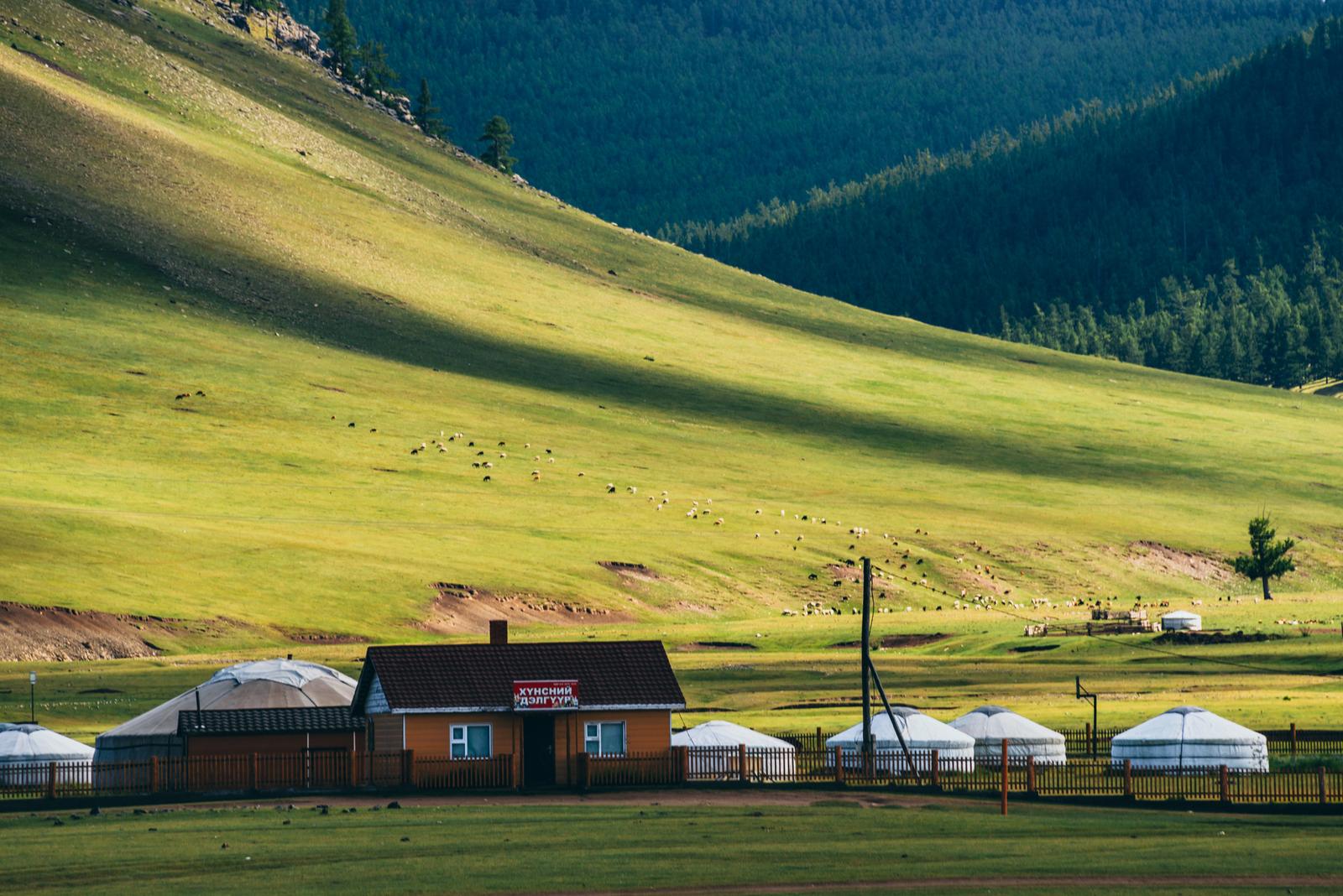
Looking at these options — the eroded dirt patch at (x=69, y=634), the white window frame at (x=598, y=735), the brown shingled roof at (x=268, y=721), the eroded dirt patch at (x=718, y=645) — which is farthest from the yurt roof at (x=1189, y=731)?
the eroded dirt patch at (x=69, y=634)

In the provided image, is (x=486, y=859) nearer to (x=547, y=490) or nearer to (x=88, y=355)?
(x=547, y=490)

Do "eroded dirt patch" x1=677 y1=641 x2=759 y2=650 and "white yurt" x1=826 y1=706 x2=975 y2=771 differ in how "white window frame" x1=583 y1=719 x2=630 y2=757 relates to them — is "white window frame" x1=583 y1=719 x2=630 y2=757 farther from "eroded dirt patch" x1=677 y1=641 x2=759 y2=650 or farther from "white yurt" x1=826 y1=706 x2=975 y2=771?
"eroded dirt patch" x1=677 y1=641 x2=759 y2=650

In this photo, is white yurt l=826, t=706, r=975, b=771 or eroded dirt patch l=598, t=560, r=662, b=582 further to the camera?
eroded dirt patch l=598, t=560, r=662, b=582

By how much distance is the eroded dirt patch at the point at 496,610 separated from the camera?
10469cm

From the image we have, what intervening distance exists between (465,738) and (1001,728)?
17.2 metres

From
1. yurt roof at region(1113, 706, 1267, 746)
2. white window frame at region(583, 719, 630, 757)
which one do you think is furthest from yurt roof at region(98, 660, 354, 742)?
yurt roof at region(1113, 706, 1267, 746)

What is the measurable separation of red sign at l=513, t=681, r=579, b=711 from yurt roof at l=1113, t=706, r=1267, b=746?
55.0 feet

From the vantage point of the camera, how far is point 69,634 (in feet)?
300

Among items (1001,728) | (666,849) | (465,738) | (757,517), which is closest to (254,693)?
(465,738)

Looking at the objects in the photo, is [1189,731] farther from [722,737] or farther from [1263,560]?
[1263,560]

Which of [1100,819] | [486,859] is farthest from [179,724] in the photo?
[1100,819]

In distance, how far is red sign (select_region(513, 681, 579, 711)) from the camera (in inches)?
2325

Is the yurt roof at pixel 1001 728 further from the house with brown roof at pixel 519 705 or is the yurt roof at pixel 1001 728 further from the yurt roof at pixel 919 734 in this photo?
Result: the house with brown roof at pixel 519 705

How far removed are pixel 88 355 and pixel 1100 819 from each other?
120904 mm
